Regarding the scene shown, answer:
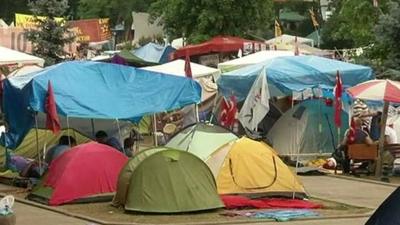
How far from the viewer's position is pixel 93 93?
726 inches

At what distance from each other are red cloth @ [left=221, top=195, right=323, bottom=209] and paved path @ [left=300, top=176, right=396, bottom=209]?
1.11 m

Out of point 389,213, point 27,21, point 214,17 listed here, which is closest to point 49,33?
point 27,21

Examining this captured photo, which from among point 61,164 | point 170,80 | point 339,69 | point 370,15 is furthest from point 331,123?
point 370,15

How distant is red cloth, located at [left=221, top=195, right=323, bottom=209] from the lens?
50.3 ft

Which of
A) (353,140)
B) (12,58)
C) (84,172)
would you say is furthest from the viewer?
(12,58)

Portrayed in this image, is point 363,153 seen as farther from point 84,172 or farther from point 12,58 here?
point 12,58

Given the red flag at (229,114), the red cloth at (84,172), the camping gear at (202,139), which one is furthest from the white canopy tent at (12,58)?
the red cloth at (84,172)

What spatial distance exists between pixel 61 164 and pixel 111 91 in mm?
2842

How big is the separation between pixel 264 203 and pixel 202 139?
2200 millimetres

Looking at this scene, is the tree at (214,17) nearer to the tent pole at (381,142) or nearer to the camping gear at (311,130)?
the camping gear at (311,130)

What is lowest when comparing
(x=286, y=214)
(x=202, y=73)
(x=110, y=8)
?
(x=110, y=8)

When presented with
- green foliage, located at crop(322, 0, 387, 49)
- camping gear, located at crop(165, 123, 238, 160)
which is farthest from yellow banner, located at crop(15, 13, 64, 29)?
camping gear, located at crop(165, 123, 238, 160)

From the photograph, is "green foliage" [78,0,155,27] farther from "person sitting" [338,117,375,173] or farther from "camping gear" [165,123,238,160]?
"camping gear" [165,123,238,160]

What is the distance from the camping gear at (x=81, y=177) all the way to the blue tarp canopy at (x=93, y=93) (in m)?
1.46
